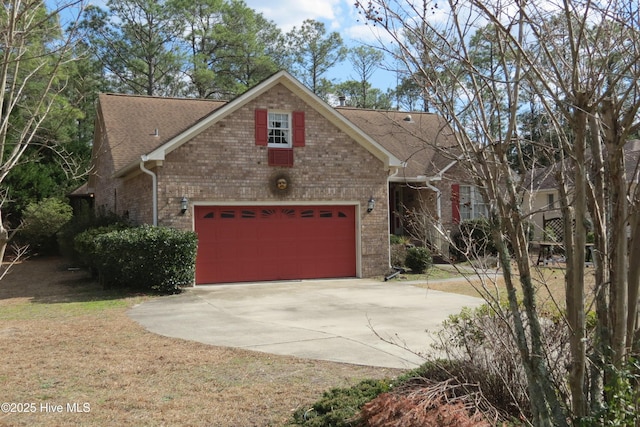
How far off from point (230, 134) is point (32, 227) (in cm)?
1448

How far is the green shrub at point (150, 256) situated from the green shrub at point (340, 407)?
9839 millimetres

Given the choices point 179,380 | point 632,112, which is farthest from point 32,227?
point 632,112

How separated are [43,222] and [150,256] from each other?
14.6m

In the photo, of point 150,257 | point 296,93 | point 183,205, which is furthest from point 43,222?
point 296,93

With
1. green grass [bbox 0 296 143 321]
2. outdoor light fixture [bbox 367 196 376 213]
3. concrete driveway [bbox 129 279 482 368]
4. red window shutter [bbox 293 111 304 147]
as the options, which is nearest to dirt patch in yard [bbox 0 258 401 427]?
concrete driveway [bbox 129 279 482 368]

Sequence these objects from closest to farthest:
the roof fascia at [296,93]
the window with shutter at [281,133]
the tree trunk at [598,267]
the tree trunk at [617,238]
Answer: the tree trunk at [617,238] < the tree trunk at [598,267] < the roof fascia at [296,93] < the window with shutter at [281,133]

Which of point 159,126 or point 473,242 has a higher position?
point 159,126

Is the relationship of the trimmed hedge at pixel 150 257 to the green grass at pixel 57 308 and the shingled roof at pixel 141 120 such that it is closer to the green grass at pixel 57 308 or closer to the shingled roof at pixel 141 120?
the green grass at pixel 57 308

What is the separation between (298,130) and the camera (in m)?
17.0

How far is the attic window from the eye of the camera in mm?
16906

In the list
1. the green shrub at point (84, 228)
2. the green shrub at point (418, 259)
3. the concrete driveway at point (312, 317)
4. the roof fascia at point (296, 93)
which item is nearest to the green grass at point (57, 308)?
the concrete driveway at point (312, 317)

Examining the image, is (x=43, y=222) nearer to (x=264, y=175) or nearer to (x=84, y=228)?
(x=84, y=228)

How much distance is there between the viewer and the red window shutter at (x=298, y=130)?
16938 mm

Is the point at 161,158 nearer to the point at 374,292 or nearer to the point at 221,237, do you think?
the point at 221,237
